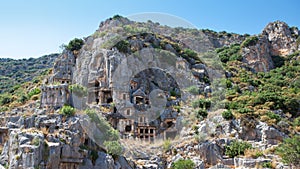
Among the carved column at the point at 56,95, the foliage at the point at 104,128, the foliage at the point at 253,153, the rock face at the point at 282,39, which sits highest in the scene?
the rock face at the point at 282,39

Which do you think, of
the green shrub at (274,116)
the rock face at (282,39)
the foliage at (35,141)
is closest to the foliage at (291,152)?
the green shrub at (274,116)

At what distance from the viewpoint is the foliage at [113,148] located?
33.3 meters

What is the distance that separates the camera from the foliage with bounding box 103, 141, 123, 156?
33309 mm

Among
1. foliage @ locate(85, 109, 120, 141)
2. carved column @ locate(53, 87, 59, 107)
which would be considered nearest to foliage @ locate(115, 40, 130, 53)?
carved column @ locate(53, 87, 59, 107)

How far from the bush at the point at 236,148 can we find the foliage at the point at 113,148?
12.7 metres

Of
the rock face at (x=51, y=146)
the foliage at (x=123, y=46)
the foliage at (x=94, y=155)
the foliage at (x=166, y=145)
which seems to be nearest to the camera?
the rock face at (x=51, y=146)

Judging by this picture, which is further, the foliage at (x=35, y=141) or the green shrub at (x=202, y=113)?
the green shrub at (x=202, y=113)

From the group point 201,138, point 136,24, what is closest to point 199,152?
point 201,138

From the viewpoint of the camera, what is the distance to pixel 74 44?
5931 cm

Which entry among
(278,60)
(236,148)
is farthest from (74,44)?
(278,60)

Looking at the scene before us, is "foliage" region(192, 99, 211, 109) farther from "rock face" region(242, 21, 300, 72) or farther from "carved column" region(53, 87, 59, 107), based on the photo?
"rock face" region(242, 21, 300, 72)

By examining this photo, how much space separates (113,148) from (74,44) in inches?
1257

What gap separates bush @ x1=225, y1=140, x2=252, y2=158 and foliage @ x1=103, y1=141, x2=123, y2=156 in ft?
41.7

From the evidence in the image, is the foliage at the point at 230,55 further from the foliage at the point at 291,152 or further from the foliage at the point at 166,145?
the foliage at the point at 291,152
